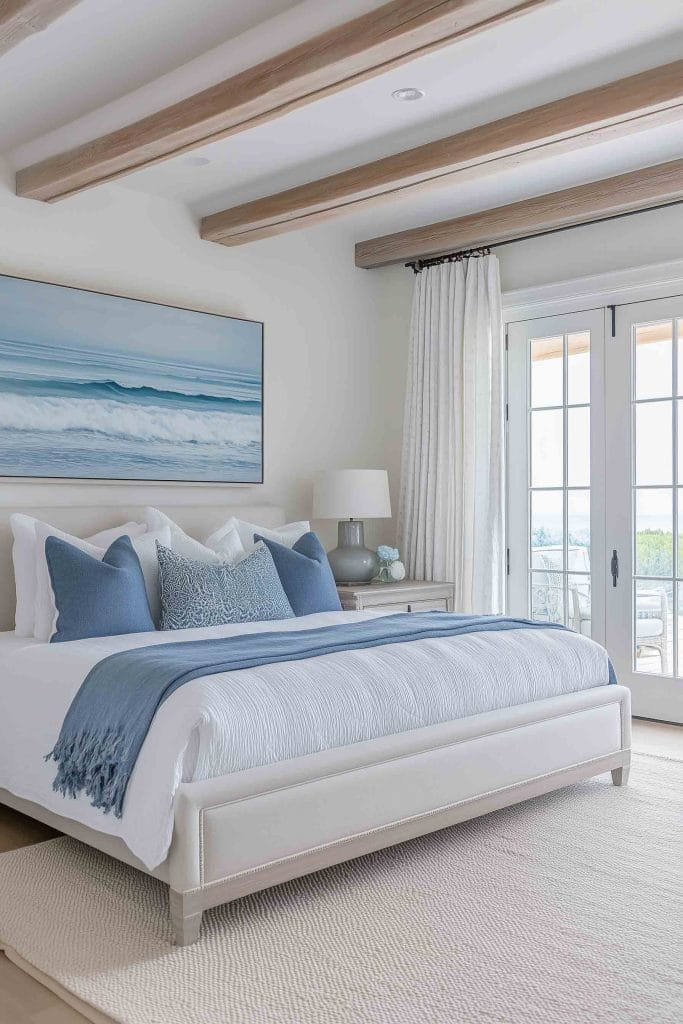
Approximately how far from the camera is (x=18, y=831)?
3445 millimetres

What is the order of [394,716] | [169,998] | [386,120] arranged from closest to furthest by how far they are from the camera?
[169,998], [394,716], [386,120]

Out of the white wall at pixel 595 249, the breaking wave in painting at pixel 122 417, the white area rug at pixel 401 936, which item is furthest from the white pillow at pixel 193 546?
the white wall at pixel 595 249

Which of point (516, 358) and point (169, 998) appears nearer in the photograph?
point (169, 998)

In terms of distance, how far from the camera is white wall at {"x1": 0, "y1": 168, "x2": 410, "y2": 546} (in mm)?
4555

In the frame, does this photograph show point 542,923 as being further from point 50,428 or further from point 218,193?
point 218,193

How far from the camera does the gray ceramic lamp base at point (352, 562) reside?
17.3 ft

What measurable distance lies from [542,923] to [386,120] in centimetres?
300

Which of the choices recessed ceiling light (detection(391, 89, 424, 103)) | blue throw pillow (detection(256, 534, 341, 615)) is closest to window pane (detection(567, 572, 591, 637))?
blue throw pillow (detection(256, 534, 341, 615))

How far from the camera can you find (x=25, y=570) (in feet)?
13.2

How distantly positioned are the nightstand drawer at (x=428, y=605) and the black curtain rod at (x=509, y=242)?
1.93m

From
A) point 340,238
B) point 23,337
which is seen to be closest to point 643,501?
point 340,238

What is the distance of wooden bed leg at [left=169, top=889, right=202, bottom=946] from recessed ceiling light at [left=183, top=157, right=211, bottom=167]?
3144mm

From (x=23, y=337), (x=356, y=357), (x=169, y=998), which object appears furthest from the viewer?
(x=356, y=357)

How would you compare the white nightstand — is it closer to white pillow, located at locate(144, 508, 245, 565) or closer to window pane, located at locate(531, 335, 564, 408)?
white pillow, located at locate(144, 508, 245, 565)
